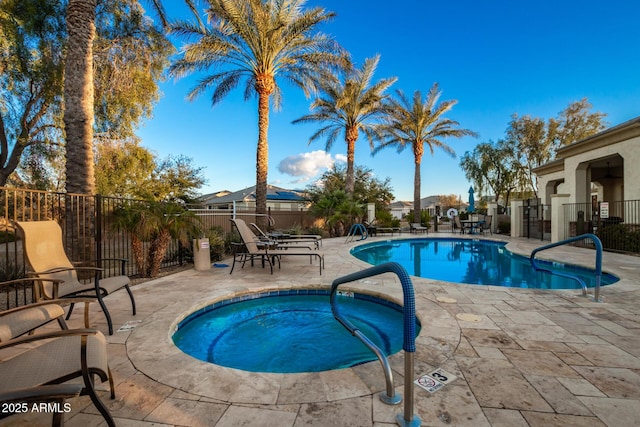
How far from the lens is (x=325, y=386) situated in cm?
219

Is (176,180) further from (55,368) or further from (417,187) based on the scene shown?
(55,368)

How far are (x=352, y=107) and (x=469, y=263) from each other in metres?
11.4

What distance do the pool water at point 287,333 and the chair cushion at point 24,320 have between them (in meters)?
1.54

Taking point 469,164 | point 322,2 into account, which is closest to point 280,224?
point 322,2

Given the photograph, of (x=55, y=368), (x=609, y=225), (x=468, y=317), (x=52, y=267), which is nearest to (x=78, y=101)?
(x=52, y=267)

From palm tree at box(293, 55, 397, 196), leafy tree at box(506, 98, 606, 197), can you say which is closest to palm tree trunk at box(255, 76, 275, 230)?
palm tree at box(293, 55, 397, 196)

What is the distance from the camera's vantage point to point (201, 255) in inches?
273

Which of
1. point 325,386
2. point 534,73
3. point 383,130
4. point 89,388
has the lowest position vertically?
point 325,386

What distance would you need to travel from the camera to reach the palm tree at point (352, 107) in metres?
16.4

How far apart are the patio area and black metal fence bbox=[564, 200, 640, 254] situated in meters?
7.71

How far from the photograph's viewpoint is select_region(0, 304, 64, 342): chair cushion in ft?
6.31

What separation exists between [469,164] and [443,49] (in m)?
16.5

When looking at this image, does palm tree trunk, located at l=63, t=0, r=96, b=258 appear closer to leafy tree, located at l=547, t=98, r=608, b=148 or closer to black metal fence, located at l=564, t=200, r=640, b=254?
black metal fence, located at l=564, t=200, r=640, b=254

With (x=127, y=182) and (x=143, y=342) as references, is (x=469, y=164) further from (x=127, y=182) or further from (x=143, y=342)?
(x=143, y=342)
